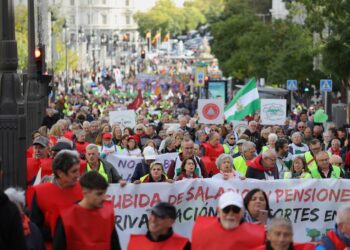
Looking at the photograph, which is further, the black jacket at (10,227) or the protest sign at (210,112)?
the protest sign at (210,112)

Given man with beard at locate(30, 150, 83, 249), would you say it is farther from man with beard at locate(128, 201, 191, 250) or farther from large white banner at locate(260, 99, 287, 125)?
large white banner at locate(260, 99, 287, 125)

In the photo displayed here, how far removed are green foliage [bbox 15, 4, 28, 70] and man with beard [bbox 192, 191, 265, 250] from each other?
192ft

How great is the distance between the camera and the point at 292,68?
5744cm

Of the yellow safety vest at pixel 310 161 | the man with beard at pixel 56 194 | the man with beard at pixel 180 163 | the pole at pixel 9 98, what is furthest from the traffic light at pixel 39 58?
the man with beard at pixel 56 194

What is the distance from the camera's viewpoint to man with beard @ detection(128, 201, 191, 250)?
29.9 feet

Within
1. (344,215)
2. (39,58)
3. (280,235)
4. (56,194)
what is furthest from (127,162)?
(280,235)

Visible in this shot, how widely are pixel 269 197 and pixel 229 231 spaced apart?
3.50m

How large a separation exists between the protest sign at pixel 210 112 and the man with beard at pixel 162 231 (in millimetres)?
17811

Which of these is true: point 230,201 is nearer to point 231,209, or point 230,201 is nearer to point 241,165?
point 231,209

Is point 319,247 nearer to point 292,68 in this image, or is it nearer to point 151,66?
point 292,68

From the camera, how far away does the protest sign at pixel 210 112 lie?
27188mm

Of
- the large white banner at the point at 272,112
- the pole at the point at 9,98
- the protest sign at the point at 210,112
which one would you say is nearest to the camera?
the pole at the point at 9,98

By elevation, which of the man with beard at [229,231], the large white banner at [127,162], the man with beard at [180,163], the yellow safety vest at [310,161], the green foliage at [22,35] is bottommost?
the green foliage at [22,35]

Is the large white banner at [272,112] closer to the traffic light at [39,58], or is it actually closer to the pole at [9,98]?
the traffic light at [39,58]
